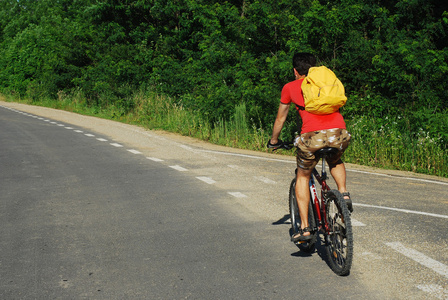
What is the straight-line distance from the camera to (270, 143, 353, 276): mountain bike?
15.0 ft

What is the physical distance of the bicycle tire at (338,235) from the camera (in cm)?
455

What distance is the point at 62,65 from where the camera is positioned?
42312 mm

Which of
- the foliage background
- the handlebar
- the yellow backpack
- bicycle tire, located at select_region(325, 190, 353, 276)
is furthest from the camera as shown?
the foliage background

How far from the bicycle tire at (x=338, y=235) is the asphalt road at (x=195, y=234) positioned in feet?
0.40

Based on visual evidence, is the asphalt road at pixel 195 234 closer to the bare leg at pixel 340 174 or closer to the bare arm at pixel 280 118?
the bare leg at pixel 340 174

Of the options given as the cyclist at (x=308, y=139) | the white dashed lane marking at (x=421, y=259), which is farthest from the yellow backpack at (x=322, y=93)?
the white dashed lane marking at (x=421, y=259)

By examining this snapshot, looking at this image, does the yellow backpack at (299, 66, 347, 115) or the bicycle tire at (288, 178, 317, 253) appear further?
the bicycle tire at (288, 178, 317, 253)

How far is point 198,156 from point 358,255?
7.97 m

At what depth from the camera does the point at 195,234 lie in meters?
6.20

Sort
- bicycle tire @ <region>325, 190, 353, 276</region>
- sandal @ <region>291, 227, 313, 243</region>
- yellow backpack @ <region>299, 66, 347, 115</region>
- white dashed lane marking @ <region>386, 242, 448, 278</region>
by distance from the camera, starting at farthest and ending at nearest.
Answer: sandal @ <region>291, 227, 313, 243</region>
white dashed lane marking @ <region>386, 242, 448, 278</region>
yellow backpack @ <region>299, 66, 347, 115</region>
bicycle tire @ <region>325, 190, 353, 276</region>

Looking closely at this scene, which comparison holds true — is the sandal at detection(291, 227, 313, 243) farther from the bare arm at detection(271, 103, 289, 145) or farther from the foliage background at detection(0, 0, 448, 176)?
the foliage background at detection(0, 0, 448, 176)

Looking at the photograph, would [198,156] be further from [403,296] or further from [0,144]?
[403,296]

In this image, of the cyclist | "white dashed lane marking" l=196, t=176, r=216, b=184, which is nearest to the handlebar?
the cyclist

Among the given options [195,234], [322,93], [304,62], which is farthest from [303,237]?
[304,62]
